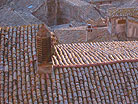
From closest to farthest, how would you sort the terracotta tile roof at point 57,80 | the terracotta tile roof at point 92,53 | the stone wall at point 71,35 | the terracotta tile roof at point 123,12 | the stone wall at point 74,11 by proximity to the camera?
the terracotta tile roof at point 57,80 → the terracotta tile roof at point 92,53 → the stone wall at point 71,35 → the terracotta tile roof at point 123,12 → the stone wall at point 74,11

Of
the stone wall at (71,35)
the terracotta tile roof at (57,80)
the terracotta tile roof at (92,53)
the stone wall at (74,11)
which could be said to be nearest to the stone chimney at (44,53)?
the terracotta tile roof at (57,80)

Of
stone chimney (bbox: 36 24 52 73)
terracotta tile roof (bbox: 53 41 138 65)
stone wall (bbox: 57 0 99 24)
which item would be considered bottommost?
stone wall (bbox: 57 0 99 24)

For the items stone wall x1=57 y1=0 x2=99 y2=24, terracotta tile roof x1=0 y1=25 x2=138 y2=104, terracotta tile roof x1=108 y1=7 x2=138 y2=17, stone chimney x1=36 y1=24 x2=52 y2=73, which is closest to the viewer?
terracotta tile roof x1=0 y1=25 x2=138 y2=104

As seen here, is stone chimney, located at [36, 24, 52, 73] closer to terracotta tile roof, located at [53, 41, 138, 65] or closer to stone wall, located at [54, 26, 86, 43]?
terracotta tile roof, located at [53, 41, 138, 65]

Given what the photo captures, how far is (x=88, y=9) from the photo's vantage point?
25.1 meters

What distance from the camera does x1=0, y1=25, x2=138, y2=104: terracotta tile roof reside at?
6641mm

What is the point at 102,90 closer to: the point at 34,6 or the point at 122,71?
the point at 122,71

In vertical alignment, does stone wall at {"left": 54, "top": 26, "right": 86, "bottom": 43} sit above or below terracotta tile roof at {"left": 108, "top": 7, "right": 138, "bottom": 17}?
below

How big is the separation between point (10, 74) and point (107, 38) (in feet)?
32.6

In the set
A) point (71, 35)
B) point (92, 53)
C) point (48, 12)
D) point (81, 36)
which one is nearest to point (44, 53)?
point (92, 53)

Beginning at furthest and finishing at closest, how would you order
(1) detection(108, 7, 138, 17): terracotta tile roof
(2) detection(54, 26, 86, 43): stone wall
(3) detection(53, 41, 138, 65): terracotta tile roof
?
(1) detection(108, 7, 138, 17): terracotta tile roof
(2) detection(54, 26, 86, 43): stone wall
(3) detection(53, 41, 138, 65): terracotta tile roof

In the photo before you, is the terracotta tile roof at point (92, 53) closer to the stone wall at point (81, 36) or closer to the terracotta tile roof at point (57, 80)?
the terracotta tile roof at point (57, 80)

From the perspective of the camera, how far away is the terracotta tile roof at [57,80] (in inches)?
261

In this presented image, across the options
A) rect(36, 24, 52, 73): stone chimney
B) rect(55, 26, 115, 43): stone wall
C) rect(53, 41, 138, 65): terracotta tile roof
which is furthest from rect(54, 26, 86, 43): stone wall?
rect(36, 24, 52, 73): stone chimney
